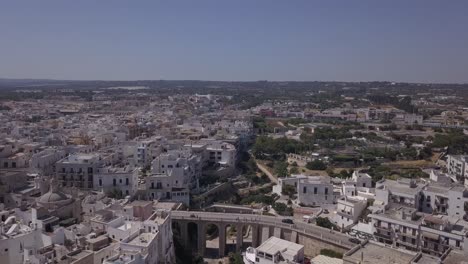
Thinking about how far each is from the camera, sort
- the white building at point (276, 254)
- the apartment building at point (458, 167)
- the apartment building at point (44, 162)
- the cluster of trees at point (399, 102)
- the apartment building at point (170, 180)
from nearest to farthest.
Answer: the white building at point (276, 254)
the apartment building at point (170, 180)
the apartment building at point (44, 162)
the apartment building at point (458, 167)
the cluster of trees at point (399, 102)

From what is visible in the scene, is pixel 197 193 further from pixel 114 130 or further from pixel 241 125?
pixel 241 125

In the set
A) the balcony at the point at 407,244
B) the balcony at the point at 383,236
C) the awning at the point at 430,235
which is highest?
the awning at the point at 430,235

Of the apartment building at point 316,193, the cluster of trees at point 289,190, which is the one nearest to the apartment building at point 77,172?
the cluster of trees at point 289,190

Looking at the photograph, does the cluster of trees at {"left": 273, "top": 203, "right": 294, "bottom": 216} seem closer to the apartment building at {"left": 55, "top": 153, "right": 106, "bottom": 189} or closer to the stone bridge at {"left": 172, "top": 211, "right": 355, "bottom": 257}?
the stone bridge at {"left": 172, "top": 211, "right": 355, "bottom": 257}

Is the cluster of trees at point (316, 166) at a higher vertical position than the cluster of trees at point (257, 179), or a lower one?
higher

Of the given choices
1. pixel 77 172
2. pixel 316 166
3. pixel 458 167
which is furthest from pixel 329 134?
pixel 77 172

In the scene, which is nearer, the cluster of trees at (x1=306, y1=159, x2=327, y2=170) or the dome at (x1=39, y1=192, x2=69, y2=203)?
the dome at (x1=39, y1=192, x2=69, y2=203)

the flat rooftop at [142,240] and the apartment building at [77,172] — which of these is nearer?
the flat rooftop at [142,240]

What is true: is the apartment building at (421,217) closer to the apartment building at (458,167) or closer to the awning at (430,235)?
the awning at (430,235)

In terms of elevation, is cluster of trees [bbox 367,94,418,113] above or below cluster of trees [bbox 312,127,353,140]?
above

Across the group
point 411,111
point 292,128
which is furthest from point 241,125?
point 411,111

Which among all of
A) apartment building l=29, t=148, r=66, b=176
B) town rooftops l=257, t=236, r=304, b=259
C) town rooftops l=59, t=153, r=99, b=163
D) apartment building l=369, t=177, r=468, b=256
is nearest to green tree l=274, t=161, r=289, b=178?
apartment building l=369, t=177, r=468, b=256
